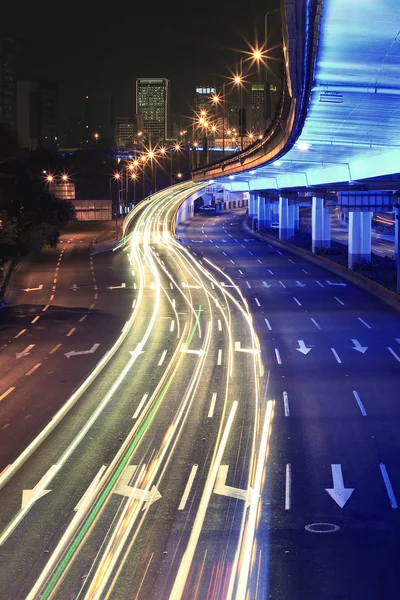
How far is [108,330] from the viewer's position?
4369cm

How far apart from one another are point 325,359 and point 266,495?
16465 mm

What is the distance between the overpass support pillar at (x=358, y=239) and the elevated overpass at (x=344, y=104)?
8cm

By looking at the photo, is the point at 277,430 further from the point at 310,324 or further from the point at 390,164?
the point at 390,164

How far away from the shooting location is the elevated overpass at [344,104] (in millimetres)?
15336

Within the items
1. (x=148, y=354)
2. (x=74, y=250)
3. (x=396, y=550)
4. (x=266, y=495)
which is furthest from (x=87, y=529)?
(x=74, y=250)

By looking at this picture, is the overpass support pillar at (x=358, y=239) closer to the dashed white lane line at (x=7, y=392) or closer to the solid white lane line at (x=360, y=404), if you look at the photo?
the solid white lane line at (x=360, y=404)

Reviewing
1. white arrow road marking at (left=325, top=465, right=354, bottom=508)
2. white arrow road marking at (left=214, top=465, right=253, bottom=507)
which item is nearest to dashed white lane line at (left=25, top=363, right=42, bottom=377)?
white arrow road marking at (left=214, top=465, right=253, bottom=507)

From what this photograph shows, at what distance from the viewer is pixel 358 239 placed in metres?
74.5

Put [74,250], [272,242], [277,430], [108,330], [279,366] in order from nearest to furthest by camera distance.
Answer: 1. [277,430]
2. [279,366]
3. [108,330]
4. [74,250]
5. [272,242]

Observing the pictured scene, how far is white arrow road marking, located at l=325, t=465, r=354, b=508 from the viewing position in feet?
63.8

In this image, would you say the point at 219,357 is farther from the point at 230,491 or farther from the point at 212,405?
the point at 230,491

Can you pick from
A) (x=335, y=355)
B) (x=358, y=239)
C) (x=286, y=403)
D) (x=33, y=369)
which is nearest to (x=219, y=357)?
(x=335, y=355)

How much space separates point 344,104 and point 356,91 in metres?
3.45

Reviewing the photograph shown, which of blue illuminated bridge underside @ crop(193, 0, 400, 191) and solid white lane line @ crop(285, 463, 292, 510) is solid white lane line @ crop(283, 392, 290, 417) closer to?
solid white lane line @ crop(285, 463, 292, 510)
